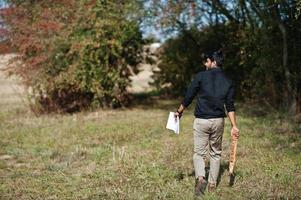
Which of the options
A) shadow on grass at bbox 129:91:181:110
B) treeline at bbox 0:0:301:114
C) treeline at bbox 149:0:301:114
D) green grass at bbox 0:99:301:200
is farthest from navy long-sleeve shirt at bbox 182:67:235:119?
shadow on grass at bbox 129:91:181:110

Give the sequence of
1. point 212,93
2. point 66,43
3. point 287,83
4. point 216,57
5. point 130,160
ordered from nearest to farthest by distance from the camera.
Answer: point 212,93 < point 216,57 < point 130,160 < point 287,83 < point 66,43

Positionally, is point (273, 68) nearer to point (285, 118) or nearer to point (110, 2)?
point (285, 118)

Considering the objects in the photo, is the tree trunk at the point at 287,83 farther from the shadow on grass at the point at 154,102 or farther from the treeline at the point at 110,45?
the shadow on grass at the point at 154,102

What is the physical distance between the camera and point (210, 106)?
7539 mm

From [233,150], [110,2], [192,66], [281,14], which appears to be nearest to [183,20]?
[192,66]

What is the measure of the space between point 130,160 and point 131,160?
2 centimetres

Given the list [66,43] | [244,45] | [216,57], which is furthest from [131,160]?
[244,45]

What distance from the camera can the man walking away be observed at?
7.54m

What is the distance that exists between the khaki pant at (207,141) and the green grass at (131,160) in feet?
1.15

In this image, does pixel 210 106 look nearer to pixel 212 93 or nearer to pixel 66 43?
pixel 212 93

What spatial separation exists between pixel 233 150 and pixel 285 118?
24.8 feet

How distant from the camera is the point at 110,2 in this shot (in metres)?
17.3

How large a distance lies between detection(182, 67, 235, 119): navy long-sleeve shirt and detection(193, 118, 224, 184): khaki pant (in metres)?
0.10

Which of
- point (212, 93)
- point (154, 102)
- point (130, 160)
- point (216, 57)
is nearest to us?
point (212, 93)
